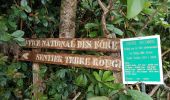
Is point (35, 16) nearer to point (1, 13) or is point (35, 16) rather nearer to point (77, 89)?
point (1, 13)

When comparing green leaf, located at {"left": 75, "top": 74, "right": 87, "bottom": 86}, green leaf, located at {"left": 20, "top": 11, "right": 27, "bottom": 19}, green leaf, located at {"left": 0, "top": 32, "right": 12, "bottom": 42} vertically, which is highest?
green leaf, located at {"left": 20, "top": 11, "right": 27, "bottom": 19}

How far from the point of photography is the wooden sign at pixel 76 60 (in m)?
1.61

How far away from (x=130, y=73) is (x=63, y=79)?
2.12 ft

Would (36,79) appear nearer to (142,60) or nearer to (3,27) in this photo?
(3,27)

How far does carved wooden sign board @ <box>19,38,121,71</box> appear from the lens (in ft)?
5.27

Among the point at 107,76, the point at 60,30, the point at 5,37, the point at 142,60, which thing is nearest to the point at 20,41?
the point at 5,37

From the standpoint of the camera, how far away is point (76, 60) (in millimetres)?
1793

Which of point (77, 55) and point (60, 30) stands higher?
point (60, 30)

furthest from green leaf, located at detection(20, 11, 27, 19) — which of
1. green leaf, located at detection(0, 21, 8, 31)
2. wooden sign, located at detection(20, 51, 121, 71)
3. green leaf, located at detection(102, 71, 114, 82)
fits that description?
green leaf, located at detection(102, 71, 114, 82)

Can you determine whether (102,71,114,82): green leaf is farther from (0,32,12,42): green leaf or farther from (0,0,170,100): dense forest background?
(0,32,12,42): green leaf

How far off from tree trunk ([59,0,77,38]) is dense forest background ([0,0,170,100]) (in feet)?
0.20

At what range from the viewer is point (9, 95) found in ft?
6.72

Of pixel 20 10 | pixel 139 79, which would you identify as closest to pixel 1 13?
pixel 20 10

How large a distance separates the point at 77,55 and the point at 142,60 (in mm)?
459
